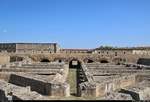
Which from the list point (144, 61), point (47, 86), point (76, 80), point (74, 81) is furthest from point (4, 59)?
point (47, 86)

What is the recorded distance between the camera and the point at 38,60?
45.8 metres

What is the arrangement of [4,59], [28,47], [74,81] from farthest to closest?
[28,47]
[4,59]
[74,81]

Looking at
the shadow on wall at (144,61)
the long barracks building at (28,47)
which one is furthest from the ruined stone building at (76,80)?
the long barracks building at (28,47)

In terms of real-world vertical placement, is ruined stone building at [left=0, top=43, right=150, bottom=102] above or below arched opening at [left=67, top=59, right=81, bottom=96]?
above

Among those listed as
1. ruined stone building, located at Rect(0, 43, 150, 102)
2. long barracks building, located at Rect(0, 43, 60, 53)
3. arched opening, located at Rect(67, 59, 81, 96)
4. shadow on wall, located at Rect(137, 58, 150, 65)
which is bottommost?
arched opening, located at Rect(67, 59, 81, 96)

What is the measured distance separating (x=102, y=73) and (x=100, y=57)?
21.6m

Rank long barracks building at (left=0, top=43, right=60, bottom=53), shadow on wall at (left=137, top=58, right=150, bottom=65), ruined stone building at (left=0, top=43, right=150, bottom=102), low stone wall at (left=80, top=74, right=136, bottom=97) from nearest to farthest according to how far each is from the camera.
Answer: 1. ruined stone building at (left=0, top=43, right=150, bottom=102)
2. low stone wall at (left=80, top=74, right=136, bottom=97)
3. shadow on wall at (left=137, top=58, right=150, bottom=65)
4. long barracks building at (left=0, top=43, right=60, bottom=53)

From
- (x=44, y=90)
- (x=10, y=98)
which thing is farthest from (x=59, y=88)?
(x=10, y=98)

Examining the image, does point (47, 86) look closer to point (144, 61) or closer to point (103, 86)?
point (103, 86)

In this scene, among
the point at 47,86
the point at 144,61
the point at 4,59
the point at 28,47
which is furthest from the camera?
the point at 28,47

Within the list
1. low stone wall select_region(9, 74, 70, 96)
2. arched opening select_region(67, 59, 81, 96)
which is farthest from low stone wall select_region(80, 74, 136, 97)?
low stone wall select_region(9, 74, 70, 96)

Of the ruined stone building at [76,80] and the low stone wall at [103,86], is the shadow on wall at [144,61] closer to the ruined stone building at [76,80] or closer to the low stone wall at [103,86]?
the ruined stone building at [76,80]

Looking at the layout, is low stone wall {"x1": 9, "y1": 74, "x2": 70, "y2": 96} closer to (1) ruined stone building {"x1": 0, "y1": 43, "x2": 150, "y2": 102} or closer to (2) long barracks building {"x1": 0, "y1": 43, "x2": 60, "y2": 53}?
(1) ruined stone building {"x1": 0, "y1": 43, "x2": 150, "y2": 102}

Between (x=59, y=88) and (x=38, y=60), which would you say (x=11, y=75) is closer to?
(x=59, y=88)
